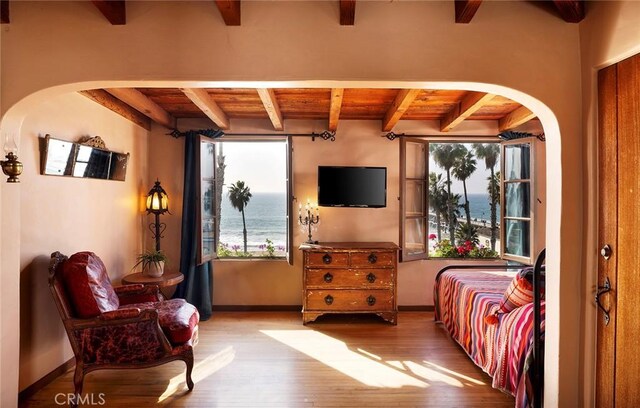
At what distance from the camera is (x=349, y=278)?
4.11m

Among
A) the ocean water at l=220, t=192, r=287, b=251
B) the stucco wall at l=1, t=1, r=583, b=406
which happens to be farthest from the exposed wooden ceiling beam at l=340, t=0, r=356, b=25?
the ocean water at l=220, t=192, r=287, b=251

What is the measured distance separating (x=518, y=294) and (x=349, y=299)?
1910 mm

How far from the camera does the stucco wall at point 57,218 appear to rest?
2.61 m

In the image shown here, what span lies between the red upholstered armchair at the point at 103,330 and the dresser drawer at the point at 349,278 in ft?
5.51

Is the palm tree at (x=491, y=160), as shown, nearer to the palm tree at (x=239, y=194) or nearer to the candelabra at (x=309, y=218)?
the candelabra at (x=309, y=218)

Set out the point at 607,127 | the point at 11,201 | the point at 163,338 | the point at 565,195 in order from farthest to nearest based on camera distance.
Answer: the point at 163,338 < the point at 11,201 < the point at 565,195 < the point at 607,127

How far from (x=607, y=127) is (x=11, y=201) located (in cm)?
324

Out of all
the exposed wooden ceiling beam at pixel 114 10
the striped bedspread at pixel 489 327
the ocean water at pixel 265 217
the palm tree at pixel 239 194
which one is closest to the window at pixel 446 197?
the striped bedspread at pixel 489 327

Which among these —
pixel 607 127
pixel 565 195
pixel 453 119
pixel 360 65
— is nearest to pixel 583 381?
pixel 565 195

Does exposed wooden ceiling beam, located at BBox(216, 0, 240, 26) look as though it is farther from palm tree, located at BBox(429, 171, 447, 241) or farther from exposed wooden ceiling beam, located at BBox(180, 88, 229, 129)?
palm tree, located at BBox(429, 171, 447, 241)

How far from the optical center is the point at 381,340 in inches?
143

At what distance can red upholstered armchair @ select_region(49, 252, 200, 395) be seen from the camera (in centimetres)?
252

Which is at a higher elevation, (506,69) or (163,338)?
(506,69)

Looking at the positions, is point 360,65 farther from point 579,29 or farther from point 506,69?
point 579,29
